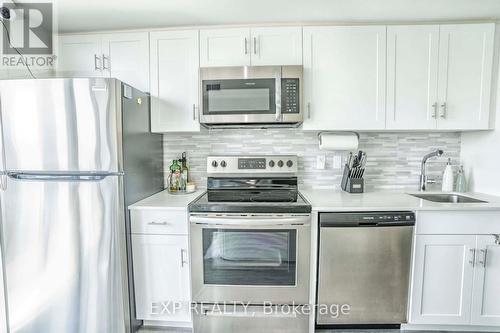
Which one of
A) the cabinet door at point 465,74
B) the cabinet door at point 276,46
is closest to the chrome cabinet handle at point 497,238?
the cabinet door at point 465,74

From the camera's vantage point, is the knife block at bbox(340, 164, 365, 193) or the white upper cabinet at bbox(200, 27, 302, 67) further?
the knife block at bbox(340, 164, 365, 193)

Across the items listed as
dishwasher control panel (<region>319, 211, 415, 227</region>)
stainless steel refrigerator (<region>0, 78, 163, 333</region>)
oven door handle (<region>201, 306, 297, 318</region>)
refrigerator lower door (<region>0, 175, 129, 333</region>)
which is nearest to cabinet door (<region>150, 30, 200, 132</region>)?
stainless steel refrigerator (<region>0, 78, 163, 333</region>)

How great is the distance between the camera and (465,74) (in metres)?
1.82

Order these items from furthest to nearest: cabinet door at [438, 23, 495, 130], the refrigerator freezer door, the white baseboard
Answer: cabinet door at [438, 23, 495, 130] < the white baseboard < the refrigerator freezer door

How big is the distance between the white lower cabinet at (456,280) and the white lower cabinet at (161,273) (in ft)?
5.03

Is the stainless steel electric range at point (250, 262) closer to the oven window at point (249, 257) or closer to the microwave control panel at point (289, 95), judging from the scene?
the oven window at point (249, 257)

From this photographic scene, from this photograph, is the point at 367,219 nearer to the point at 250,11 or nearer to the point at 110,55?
the point at 250,11

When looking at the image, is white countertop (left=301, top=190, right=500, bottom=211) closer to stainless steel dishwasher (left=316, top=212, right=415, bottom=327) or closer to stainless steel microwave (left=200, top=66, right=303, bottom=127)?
stainless steel dishwasher (left=316, top=212, right=415, bottom=327)

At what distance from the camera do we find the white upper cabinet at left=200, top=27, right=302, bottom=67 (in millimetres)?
1851

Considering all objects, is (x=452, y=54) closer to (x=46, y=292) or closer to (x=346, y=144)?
(x=346, y=144)

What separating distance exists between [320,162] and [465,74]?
1.22 m

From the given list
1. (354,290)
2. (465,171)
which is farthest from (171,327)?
(465,171)

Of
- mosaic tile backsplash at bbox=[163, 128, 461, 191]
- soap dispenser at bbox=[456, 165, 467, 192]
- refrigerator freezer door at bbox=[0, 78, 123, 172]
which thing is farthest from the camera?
mosaic tile backsplash at bbox=[163, 128, 461, 191]

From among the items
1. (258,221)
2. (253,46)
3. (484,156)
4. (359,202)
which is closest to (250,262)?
(258,221)
